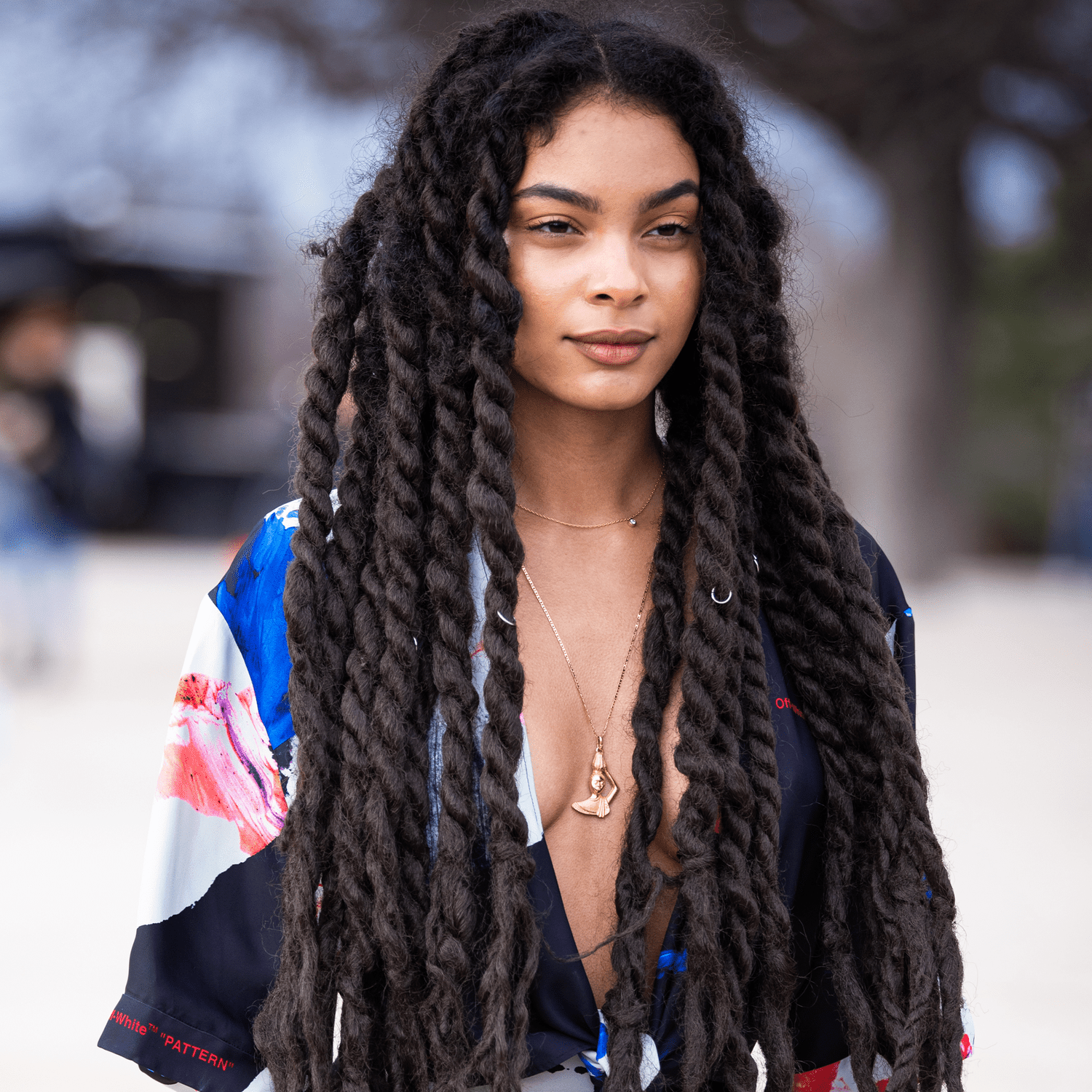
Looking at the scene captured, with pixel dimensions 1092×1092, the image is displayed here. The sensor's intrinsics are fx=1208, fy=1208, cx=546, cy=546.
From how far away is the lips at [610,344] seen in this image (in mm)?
1736

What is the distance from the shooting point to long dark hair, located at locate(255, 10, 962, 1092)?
1.59 metres

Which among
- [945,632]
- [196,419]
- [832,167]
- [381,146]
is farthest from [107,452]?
[381,146]

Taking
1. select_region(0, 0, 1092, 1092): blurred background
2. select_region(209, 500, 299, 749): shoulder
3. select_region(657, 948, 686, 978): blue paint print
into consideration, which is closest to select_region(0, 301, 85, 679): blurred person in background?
select_region(0, 0, 1092, 1092): blurred background

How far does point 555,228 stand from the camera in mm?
1741

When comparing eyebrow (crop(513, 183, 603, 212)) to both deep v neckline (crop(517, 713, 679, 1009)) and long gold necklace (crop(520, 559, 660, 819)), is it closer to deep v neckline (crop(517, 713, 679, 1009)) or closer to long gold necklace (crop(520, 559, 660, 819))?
long gold necklace (crop(520, 559, 660, 819))

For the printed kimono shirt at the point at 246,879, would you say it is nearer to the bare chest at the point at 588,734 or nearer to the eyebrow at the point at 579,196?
the bare chest at the point at 588,734

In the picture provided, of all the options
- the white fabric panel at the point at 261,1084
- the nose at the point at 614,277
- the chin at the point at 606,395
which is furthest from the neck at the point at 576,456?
the white fabric panel at the point at 261,1084

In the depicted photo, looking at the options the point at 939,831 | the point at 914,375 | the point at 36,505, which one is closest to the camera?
the point at 939,831

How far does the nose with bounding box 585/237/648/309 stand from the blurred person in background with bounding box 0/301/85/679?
647cm

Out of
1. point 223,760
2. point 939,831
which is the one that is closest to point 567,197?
point 223,760

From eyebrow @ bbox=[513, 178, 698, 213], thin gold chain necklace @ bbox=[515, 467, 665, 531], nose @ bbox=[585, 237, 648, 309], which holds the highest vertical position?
eyebrow @ bbox=[513, 178, 698, 213]

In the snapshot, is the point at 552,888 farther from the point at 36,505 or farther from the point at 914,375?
the point at 914,375

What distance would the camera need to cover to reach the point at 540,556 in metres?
1.93

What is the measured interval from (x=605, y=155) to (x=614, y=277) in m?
0.18
